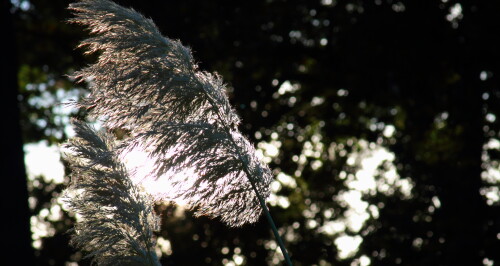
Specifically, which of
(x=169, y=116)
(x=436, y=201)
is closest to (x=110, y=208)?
(x=169, y=116)

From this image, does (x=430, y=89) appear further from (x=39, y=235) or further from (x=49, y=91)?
(x=39, y=235)

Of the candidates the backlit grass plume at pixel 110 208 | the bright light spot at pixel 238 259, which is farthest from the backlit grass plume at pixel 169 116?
the bright light spot at pixel 238 259

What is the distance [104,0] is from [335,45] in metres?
5.72

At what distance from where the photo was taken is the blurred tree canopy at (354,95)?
7359mm

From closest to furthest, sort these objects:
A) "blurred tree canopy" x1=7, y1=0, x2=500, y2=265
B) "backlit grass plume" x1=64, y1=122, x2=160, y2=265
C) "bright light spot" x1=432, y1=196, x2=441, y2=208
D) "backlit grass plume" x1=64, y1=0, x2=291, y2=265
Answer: "backlit grass plume" x1=64, y1=0, x2=291, y2=265
"backlit grass plume" x1=64, y1=122, x2=160, y2=265
"blurred tree canopy" x1=7, y1=0, x2=500, y2=265
"bright light spot" x1=432, y1=196, x2=441, y2=208

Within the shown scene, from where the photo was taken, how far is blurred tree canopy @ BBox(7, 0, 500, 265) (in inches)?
290

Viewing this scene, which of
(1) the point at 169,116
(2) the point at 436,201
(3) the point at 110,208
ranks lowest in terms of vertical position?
(3) the point at 110,208

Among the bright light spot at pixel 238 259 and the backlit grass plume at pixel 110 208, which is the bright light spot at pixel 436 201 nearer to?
the bright light spot at pixel 238 259

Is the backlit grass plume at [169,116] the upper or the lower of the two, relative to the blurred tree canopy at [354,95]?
lower

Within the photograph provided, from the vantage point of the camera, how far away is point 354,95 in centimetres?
780

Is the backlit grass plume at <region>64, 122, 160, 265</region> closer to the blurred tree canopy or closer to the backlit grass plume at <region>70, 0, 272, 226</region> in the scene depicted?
the backlit grass plume at <region>70, 0, 272, 226</region>

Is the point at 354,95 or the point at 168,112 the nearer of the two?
the point at 168,112

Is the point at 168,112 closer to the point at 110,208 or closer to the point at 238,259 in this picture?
the point at 110,208

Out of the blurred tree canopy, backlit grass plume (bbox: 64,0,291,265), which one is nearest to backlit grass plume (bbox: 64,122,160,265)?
backlit grass plume (bbox: 64,0,291,265)
